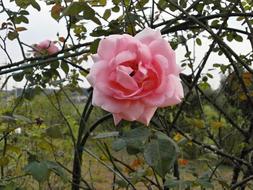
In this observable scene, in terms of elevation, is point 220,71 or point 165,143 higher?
point 220,71

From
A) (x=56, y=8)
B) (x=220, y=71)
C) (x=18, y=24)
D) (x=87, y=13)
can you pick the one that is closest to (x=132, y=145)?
(x=87, y=13)

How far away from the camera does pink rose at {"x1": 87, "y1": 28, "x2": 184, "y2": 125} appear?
752 mm

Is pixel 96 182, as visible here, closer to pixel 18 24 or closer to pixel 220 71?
pixel 220 71

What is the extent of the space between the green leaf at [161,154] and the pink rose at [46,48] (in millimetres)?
955

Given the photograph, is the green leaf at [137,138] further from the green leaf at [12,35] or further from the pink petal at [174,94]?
the green leaf at [12,35]

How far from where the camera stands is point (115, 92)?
76cm

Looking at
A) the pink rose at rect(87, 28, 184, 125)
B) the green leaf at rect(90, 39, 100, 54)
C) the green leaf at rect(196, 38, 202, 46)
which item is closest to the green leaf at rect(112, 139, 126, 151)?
the pink rose at rect(87, 28, 184, 125)

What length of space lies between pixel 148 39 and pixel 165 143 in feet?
0.63

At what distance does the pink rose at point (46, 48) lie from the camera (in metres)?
1.74

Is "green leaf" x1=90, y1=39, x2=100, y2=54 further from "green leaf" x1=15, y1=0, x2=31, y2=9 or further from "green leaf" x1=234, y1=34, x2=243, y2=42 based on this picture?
"green leaf" x1=234, y1=34, x2=243, y2=42

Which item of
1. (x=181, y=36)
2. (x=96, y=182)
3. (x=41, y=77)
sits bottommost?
(x=96, y=182)

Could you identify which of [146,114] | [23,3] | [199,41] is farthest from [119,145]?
[199,41]

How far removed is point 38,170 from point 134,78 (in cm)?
51

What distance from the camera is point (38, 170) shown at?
116 centimetres
